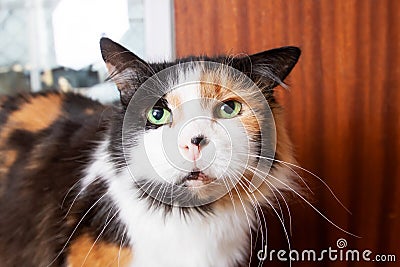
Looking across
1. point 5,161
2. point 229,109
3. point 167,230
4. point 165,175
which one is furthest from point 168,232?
point 5,161

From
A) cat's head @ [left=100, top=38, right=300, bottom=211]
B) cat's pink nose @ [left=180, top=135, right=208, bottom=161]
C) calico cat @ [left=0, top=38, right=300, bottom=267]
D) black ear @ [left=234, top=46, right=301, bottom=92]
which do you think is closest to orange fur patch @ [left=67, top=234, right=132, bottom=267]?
calico cat @ [left=0, top=38, right=300, bottom=267]

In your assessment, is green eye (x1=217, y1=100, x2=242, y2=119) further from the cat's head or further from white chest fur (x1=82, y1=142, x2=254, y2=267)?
white chest fur (x1=82, y1=142, x2=254, y2=267)

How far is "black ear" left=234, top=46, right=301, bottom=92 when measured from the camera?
2.59 ft

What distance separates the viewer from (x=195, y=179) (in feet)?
2.40

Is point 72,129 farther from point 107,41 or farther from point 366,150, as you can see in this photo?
point 366,150

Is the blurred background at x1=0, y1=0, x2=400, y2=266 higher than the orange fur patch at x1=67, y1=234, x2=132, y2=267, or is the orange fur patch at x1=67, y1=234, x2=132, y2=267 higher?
the blurred background at x1=0, y1=0, x2=400, y2=266

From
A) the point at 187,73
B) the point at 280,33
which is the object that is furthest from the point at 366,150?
the point at 187,73

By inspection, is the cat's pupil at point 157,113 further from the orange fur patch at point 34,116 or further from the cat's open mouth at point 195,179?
the orange fur patch at point 34,116

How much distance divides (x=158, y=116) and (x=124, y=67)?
0.34ft

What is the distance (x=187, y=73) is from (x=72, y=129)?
13.2 inches

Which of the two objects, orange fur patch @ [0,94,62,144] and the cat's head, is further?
orange fur patch @ [0,94,62,144]

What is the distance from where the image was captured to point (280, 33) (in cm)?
107

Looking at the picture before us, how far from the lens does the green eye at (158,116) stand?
0.76 meters

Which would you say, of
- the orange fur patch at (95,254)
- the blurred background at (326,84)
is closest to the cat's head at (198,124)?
the orange fur patch at (95,254)
